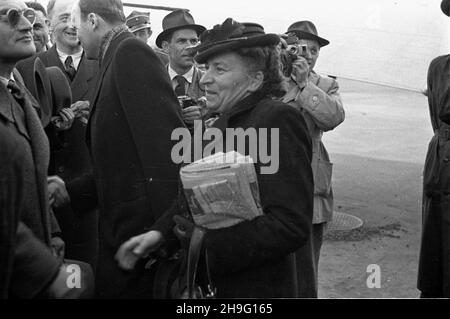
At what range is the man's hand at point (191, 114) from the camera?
2.14m

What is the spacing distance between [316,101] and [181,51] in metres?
1.05

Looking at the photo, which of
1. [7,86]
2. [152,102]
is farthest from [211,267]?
[7,86]

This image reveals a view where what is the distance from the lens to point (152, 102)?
1985 mm

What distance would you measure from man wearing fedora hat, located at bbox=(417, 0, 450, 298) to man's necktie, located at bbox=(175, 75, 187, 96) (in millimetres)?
1149

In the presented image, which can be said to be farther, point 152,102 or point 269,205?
point 152,102

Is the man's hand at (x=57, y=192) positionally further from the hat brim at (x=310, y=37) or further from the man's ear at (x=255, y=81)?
the hat brim at (x=310, y=37)

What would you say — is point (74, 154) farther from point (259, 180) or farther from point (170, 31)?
point (170, 31)

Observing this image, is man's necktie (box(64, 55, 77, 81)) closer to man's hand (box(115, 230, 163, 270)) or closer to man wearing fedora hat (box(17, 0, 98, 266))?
man wearing fedora hat (box(17, 0, 98, 266))

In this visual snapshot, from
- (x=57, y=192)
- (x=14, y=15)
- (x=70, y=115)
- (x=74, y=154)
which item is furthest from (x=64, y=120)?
(x=14, y=15)

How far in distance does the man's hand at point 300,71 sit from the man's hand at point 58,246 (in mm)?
1090

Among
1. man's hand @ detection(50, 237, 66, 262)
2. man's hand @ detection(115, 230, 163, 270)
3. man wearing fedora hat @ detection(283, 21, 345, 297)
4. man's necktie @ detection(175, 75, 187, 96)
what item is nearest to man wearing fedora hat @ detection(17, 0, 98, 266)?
man's hand @ detection(50, 237, 66, 262)

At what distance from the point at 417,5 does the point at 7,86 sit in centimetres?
142

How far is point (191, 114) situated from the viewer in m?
2.18

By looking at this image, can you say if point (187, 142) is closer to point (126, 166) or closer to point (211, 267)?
point (126, 166)
